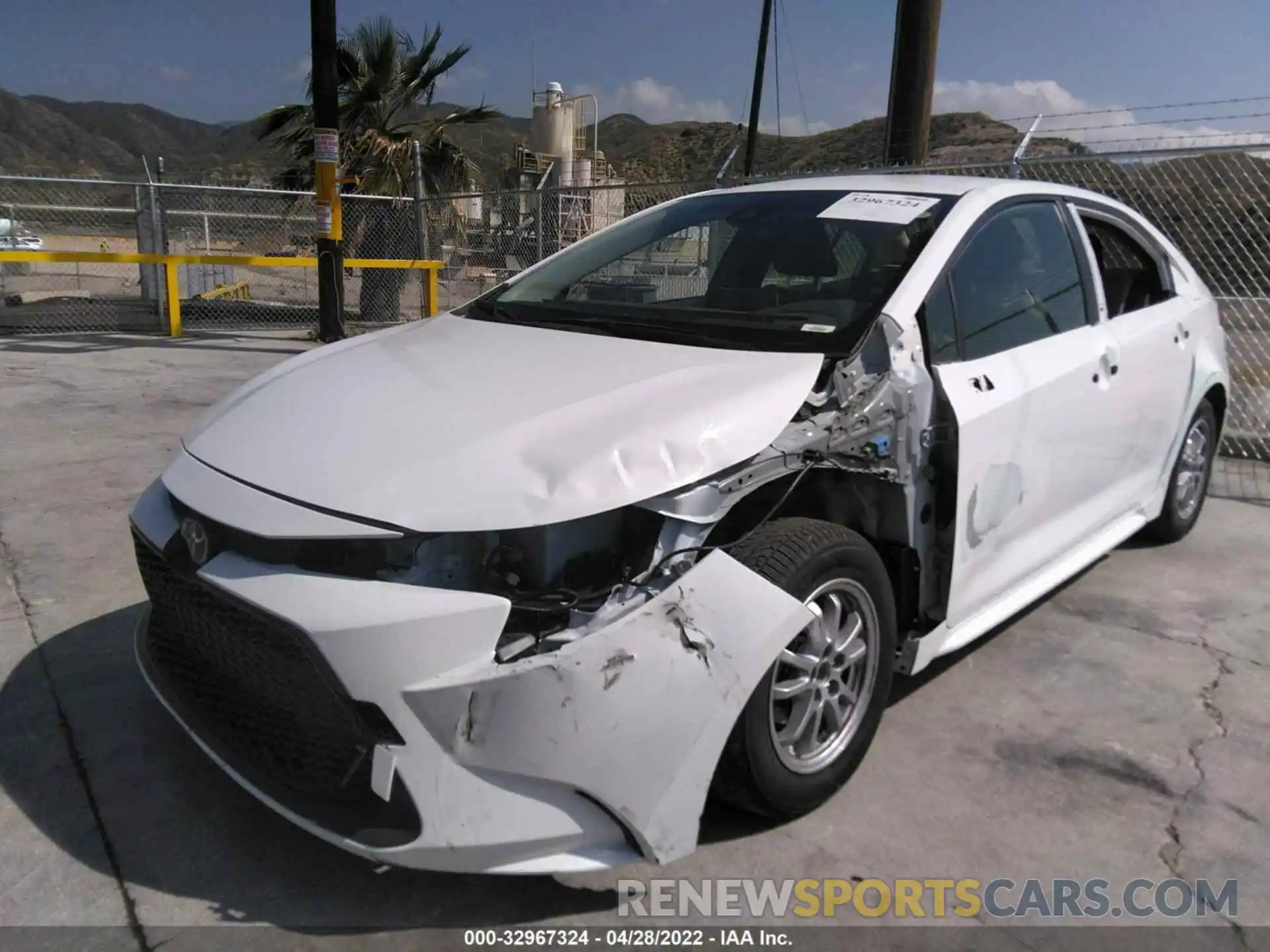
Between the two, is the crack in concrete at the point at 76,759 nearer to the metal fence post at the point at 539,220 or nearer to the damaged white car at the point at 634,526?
the damaged white car at the point at 634,526

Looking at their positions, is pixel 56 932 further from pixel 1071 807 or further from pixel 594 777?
pixel 1071 807

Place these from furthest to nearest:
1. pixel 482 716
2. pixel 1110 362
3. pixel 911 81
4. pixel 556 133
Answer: pixel 556 133 < pixel 911 81 < pixel 1110 362 < pixel 482 716

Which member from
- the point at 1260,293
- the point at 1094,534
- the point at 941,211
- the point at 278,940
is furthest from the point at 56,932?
the point at 1260,293

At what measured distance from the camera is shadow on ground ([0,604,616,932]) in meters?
2.25

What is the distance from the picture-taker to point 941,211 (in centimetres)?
326

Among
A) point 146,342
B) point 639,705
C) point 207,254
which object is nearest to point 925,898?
point 639,705

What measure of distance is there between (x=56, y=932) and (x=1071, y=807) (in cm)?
254

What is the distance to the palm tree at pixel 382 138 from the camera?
13.8m

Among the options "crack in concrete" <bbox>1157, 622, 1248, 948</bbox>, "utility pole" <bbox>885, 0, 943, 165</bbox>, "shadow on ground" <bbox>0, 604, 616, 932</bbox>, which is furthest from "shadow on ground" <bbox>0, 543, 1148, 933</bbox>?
"utility pole" <bbox>885, 0, 943, 165</bbox>

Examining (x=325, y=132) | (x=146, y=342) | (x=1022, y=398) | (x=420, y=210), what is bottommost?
(x=146, y=342)

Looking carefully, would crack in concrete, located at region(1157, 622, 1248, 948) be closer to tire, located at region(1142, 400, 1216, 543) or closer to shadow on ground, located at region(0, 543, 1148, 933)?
tire, located at region(1142, 400, 1216, 543)

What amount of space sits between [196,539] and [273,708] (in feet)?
1.48

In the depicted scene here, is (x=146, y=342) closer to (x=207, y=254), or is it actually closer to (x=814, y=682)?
(x=207, y=254)

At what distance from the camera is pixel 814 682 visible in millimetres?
2521
